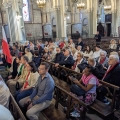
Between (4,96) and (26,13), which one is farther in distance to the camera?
(26,13)

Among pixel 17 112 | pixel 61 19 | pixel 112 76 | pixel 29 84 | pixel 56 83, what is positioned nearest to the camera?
pixel 17 112

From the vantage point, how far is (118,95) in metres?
3.11

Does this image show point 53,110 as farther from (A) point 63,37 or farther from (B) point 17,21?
(A) point 63,37

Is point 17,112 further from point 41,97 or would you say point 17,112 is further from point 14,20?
point 14,20

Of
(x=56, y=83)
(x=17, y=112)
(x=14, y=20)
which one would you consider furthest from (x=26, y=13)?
(x=17, y=112)

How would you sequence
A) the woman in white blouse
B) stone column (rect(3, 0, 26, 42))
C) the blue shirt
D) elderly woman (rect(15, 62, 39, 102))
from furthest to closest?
stone column (rect(3, 0, 26, 42)) < the woman in white blouse < elderly woman (rect(15, 62, 39, 102)) < the blue shirt

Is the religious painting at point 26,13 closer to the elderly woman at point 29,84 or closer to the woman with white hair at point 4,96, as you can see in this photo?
the elderly woman at point 29,84

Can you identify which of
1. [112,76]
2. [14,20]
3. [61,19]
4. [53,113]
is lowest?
[53,113]

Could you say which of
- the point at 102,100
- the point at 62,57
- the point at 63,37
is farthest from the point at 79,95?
the point at 63,37

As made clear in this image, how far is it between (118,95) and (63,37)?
1111cm

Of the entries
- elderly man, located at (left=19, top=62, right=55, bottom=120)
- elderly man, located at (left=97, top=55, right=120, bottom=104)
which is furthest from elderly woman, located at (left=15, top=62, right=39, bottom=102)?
elderly man, located at (left=97, top=55, right=120, bottom=104)

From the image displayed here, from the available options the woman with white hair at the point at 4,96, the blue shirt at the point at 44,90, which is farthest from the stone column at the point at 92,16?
the woman with white hair at the point at 4,96

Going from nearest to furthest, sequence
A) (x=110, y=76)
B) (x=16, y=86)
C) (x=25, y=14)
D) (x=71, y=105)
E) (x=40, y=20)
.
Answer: (x=71, y=105), (x=110, y=76), (x=16, y=86), (x=25, y=14), (x=40, y=20)

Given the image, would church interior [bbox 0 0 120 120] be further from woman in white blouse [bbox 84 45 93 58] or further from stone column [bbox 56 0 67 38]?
stone column [bbox 56 0 67 38]
